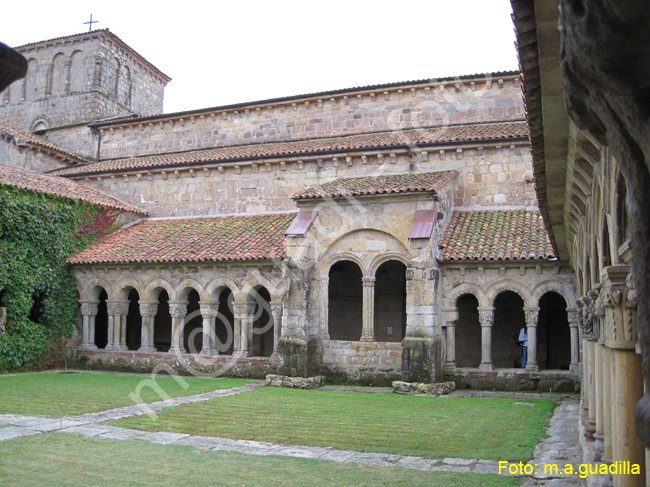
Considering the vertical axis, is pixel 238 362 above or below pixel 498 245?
below

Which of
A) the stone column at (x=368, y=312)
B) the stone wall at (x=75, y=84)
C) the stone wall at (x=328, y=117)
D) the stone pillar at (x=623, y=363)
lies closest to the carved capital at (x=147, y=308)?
the stone column at (x=368, y=312)

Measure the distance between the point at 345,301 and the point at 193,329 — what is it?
526 cm

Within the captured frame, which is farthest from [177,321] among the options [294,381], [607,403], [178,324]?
[607,403]

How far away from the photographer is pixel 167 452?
7672mm

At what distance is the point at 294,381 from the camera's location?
47.1 ft

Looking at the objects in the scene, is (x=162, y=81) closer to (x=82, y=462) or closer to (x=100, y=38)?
(x=100, y=38)

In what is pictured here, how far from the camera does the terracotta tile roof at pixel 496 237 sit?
14.6m

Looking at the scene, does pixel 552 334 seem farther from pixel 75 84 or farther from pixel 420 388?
pixel 75 84

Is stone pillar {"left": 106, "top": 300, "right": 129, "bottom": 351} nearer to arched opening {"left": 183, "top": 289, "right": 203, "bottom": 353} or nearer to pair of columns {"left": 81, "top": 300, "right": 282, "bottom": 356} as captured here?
pair of columns {"left": 81, "top": 300, "right": 282, "bottom": 356}

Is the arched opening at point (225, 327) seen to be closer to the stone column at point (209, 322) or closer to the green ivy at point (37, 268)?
the stone column at point (209, 322)

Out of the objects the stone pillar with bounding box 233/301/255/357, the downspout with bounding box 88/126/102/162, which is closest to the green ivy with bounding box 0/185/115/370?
the stone pillar with bounding box 233/301/255/357

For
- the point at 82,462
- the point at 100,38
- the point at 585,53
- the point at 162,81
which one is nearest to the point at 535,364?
the point at 82,462

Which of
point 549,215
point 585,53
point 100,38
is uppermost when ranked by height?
point 100,38

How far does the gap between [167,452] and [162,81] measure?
2837cm
